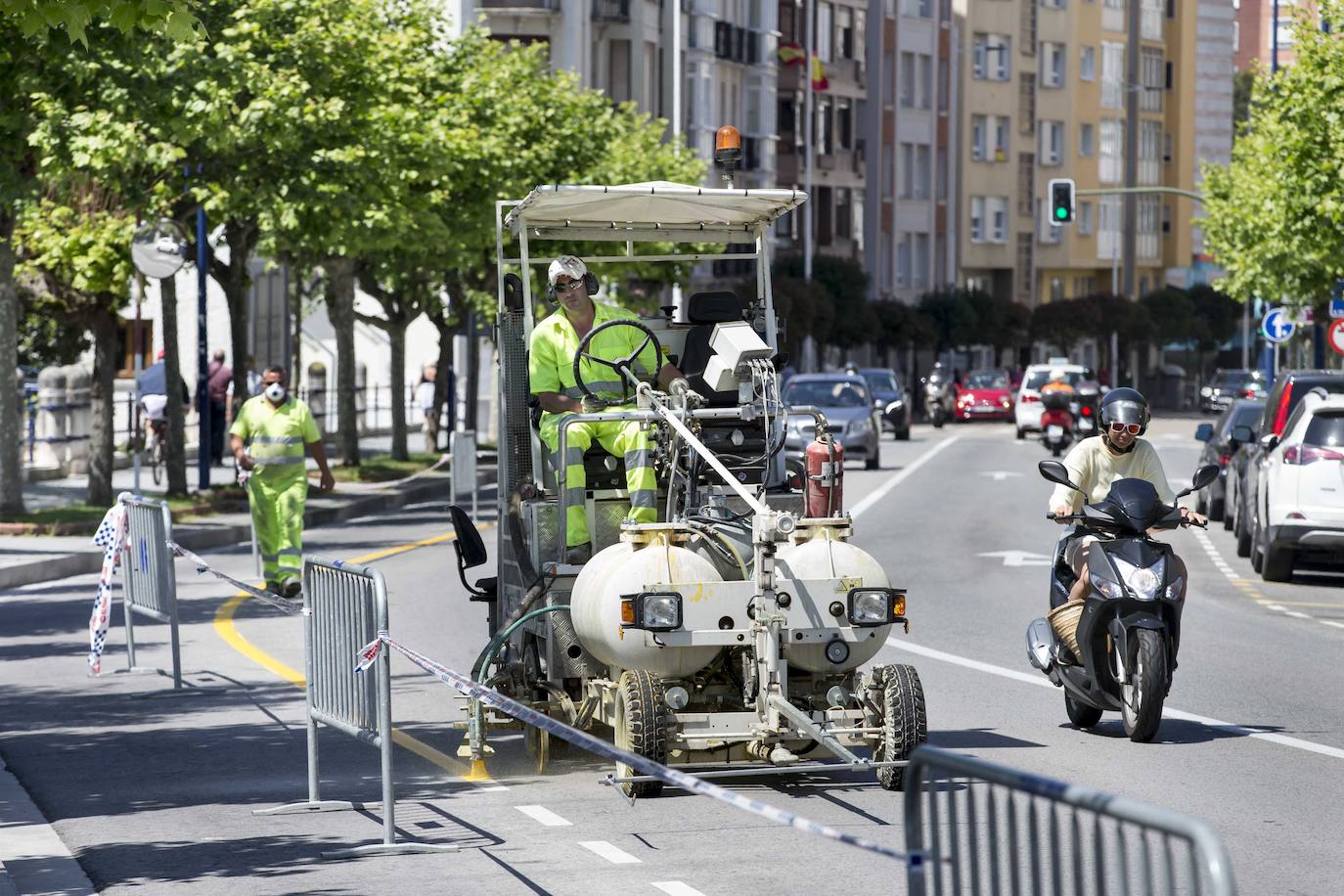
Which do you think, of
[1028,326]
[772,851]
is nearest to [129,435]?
[772,851]

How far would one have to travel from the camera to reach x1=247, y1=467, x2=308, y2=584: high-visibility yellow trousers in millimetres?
18562

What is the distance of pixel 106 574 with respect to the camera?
14414mm

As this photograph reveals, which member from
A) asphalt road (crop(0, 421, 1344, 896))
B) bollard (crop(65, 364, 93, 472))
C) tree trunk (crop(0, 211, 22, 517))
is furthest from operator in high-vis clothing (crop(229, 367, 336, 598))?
bollard (crop(65, 364, 93, 472))

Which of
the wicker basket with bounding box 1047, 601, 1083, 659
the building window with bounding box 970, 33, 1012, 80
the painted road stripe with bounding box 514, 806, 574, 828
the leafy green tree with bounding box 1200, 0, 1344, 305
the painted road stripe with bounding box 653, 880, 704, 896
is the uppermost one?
the building window with bounding box 970, 33, 1012, 80

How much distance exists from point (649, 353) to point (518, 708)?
11.2 feet

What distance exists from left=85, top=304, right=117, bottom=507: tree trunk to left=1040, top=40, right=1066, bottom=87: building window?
279 feet

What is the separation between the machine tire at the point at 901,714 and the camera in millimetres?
9648

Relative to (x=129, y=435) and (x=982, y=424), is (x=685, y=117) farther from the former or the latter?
(x=129, y=435)

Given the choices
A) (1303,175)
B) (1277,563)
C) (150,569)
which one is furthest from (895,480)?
(150,569)

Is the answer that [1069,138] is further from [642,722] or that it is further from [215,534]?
[642,722]

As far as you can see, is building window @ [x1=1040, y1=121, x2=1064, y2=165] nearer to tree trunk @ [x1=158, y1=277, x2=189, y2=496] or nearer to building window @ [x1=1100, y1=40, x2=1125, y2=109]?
building window @ [x1=1100, y1=40, x2=1125, y2=109]

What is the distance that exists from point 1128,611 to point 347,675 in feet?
12.4

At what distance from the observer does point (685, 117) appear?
243ft

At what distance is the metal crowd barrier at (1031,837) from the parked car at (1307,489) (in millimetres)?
16073
